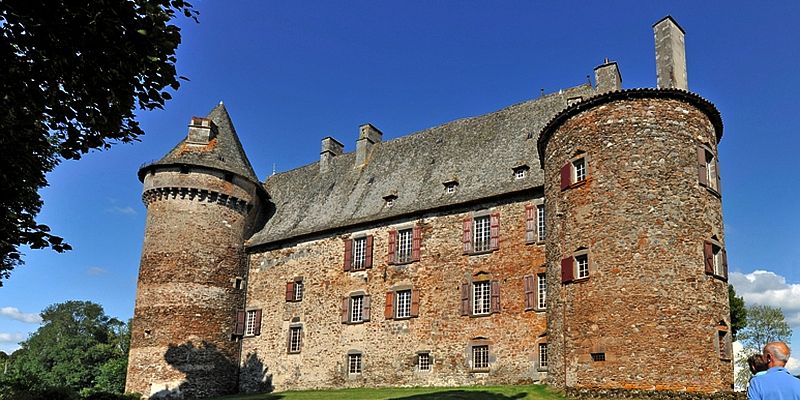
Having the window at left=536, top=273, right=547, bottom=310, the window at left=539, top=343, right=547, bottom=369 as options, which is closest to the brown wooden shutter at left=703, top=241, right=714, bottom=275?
the window at left=536, top=273, right=547, bottom=310

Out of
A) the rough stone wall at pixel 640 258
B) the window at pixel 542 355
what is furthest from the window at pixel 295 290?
the rough stone wall at pixel 640 258

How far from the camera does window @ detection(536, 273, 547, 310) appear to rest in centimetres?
2239

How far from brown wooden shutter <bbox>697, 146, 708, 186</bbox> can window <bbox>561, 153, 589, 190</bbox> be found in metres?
3.08

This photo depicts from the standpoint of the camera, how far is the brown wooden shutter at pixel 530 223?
75.9 ft

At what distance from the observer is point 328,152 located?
3609cm

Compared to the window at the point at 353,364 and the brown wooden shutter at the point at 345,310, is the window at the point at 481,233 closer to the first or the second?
the brown wooden shutter at the point at 345,310

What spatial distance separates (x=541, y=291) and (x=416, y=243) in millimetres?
5707

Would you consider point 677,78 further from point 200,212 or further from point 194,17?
point 200,212

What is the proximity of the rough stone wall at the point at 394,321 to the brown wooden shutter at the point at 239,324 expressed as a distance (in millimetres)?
525

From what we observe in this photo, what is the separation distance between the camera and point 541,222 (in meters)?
23.2

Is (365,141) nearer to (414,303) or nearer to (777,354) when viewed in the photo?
(414,303)

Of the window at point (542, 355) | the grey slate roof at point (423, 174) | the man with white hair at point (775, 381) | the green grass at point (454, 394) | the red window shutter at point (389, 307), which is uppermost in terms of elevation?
the grey slate roof at point (423, 174)

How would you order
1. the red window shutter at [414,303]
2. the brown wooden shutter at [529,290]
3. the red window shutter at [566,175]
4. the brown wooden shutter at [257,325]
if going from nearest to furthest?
the red window shutter at [566,175] < the brown wooden shutter at [529,290] < the red window shutter at [414,303] < the brown wooden shutter at [257,325]

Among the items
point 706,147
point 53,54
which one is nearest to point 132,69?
point 53,54
